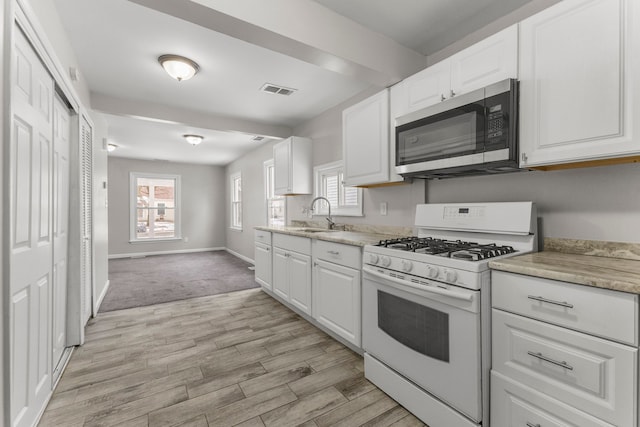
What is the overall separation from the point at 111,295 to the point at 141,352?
2030 mm

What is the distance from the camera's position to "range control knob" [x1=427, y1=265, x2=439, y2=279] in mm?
1514

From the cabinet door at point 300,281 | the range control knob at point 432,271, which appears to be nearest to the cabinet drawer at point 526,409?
the range control knob at point 432,271

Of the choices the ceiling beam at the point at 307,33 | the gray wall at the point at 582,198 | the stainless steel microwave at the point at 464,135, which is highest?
the ceiling beam at the point at 307,33

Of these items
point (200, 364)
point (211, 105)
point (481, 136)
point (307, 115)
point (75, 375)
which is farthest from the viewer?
point (307, 115)

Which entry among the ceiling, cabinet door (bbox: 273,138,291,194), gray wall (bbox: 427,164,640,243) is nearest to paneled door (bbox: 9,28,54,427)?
the ceiling

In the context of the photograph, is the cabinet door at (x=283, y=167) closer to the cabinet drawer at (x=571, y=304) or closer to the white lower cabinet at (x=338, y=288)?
the white lower cabinet at (x=338, y=288)

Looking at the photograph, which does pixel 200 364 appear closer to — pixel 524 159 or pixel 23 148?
pixel 23 148

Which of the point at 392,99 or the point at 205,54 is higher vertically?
Result: the point at 205,54

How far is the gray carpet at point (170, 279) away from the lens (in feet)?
12.6

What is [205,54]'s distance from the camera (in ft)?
8.23

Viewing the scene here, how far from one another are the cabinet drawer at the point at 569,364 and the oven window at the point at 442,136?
3.31 ft

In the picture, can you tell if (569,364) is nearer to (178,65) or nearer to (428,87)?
(428,87)

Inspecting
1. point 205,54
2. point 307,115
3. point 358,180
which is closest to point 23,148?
point 205,54

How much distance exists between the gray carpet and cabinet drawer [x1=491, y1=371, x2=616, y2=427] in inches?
137
